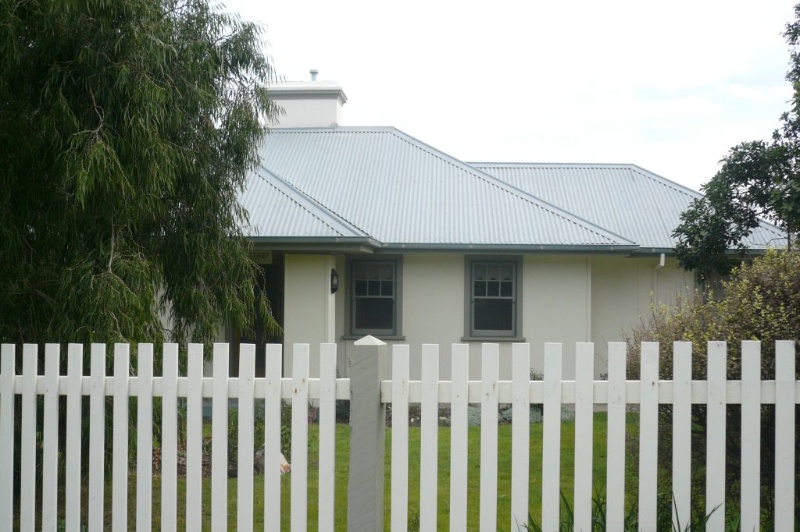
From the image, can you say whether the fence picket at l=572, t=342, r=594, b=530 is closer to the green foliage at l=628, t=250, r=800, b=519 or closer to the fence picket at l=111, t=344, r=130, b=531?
the green foliage at l=628, t=250, r=800, b=519

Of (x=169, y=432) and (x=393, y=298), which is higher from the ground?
(x=393, y=298)

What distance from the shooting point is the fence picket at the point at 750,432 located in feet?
14.1

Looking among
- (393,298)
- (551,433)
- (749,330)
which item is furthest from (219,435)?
(393,298)

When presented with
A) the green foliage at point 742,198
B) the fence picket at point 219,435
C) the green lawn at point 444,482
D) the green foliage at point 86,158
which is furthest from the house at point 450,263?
the fence picket at point 219,435

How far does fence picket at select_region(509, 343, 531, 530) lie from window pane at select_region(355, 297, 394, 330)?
10634mm

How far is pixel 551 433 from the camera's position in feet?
14.5

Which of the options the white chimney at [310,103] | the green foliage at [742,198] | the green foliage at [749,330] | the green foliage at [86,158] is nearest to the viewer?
the green foliage at [749,330]

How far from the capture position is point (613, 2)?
497 inches

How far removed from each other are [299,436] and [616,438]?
1.74 m

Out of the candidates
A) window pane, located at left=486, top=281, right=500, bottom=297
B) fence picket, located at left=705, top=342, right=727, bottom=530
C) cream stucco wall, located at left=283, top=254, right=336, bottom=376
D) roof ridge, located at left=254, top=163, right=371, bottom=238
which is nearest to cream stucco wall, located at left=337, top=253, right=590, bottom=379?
window pane, located at left=486, top=281, right=500, bottom=297

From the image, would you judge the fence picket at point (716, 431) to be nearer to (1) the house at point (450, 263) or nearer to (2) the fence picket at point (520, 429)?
(2) the fence picket at point (520, 429)

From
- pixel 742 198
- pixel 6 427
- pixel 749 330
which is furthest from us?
pixel 742 198

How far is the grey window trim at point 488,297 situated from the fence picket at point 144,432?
10441 millimetres

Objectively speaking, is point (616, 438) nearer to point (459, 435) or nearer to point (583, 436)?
point (583, 436)
